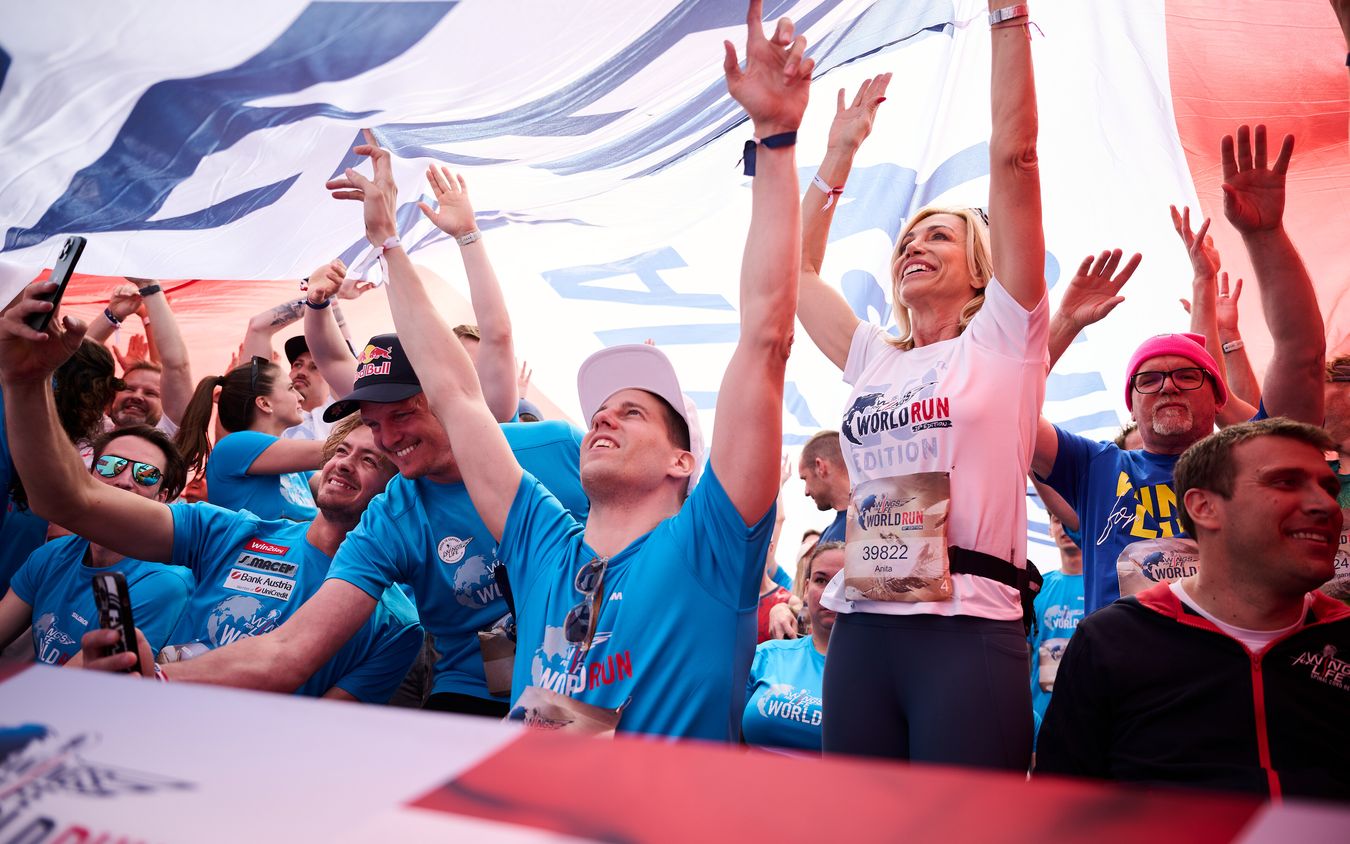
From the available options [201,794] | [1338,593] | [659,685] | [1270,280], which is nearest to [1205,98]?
[1270,280]

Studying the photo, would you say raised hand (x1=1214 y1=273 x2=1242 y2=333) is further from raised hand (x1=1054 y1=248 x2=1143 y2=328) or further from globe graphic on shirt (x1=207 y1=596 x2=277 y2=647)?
globe graphic on shirt (x1=207 y1=596 x2=277 y2=647)

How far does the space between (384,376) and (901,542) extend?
178 centimetres

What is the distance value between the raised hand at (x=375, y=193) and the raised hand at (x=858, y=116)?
4.57 feet

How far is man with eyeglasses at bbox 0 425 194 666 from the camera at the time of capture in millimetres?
3984

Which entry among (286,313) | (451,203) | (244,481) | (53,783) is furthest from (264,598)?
(53,783)

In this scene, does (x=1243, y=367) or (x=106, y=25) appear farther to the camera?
(x=1243, y=367)

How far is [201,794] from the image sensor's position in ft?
2.75

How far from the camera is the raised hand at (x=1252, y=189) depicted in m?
3.43

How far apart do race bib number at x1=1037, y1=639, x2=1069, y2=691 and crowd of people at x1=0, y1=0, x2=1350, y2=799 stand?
127cm

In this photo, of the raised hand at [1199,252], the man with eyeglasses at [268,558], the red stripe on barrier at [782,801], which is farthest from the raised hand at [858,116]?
the red stripe on barrier at [782,801]

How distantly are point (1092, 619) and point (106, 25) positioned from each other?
330cm

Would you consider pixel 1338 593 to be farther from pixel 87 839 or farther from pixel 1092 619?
pixel 87 839

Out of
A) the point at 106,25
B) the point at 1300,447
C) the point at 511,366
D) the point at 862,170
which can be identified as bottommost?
the point at 1300,447

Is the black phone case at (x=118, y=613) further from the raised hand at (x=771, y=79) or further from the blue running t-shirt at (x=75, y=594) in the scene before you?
the blue running t-shirt at (x=75, y=594)
